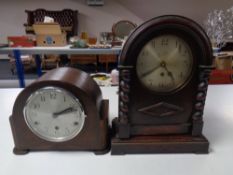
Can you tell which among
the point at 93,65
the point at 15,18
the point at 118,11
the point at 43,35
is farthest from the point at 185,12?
the point at 15,18

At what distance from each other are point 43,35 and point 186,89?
7.58ft

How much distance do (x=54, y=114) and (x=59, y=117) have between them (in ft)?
0.05

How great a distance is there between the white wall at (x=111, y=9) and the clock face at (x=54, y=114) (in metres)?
4.78

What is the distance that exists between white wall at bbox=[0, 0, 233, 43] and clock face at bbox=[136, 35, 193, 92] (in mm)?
4703

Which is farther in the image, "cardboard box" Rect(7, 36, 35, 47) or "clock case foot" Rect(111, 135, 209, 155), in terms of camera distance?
"cardboard box" Rect(7, 36, 35, 47)

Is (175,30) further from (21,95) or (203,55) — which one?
(21,95)

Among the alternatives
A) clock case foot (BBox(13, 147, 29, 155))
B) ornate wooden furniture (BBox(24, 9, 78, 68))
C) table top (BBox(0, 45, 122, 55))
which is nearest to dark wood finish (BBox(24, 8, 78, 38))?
ornate wooden furniture (BBox(24, 9, 78, 68))

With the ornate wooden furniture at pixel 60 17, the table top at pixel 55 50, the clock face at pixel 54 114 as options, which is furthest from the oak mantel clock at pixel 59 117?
the ornate wooden furniture at pixel 60 17

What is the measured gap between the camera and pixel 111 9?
4949 millimetres

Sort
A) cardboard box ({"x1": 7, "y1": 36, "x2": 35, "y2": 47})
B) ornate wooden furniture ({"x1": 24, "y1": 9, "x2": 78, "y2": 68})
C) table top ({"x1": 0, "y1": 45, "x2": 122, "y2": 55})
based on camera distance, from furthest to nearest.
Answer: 1. ornate wooden furniture ({"x1": 24, "y1": 9, "x2": 78, "y2": 68})
2. cardboard box ({"x1": 7, "y1": 36, "x2": 35, "y2": 47})
3. table top ({"x1": 0, "y1": 45, "x2": 122, "y2": 55})

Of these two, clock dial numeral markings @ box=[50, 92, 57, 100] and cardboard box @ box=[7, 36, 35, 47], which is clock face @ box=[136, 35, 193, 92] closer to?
clock dial numeral markings @ box=[50, 92, 57, 100]

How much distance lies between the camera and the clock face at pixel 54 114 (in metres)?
0.51

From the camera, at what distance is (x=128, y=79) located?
508mm

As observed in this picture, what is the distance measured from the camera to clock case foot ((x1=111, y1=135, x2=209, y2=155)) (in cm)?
55
